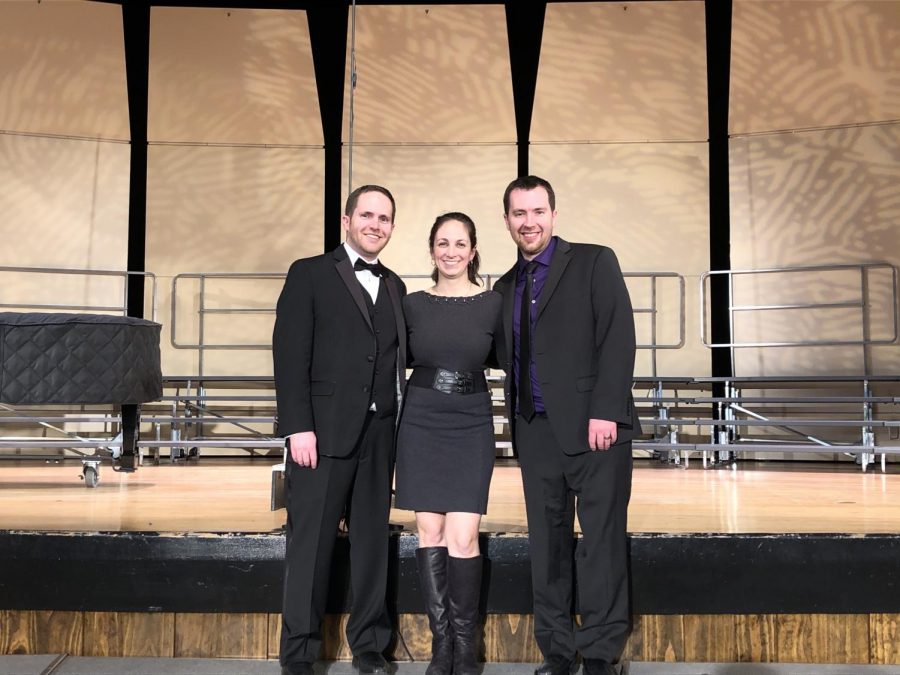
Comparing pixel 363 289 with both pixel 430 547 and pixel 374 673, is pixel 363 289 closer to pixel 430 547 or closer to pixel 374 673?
pixel 430 547

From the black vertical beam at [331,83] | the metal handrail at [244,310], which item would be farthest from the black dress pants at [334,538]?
the black vertical beam at [331,83]

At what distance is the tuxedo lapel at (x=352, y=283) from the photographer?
221cm

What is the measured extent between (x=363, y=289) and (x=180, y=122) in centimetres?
503

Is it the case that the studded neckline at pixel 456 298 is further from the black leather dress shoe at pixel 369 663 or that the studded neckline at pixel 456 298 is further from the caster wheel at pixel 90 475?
the caster wheel at pixel 90 475

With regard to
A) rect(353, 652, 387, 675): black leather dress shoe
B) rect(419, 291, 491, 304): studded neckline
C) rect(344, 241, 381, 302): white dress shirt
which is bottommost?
rect(353, 652, 387, 675): black leather dress shoe

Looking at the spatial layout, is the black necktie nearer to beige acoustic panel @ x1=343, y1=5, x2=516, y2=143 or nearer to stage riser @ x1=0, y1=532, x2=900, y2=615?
stage riser @ x1=0, y1=532, x2=900, y2=615

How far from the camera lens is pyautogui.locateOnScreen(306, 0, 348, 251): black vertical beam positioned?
6719 millimetres

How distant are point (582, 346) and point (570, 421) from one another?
18 cm

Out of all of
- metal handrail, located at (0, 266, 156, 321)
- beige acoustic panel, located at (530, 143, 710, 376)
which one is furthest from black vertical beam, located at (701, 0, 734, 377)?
metal handrail, located at (0, 266, 156, 321)

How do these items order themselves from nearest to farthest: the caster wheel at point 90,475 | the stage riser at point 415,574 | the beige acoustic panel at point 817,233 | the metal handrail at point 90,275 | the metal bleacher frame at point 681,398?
the stage riser at point 415,574, the caster wheel at point 90,475, the metal bleacher frame at point 681,398, the metal handrail at point 90,275, the beige acoustic panel at point 817,233

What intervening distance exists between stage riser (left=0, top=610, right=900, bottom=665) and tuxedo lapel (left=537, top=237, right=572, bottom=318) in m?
0.81

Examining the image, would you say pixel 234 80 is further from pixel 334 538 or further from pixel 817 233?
pixel 334 538

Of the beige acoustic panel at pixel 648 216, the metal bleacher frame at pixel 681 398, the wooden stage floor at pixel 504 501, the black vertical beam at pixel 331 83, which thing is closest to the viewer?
the wooden stage floor at pixel 504 501

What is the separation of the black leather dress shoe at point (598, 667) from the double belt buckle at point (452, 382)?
0.67m
